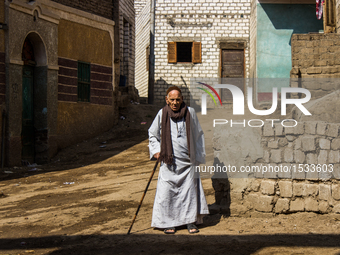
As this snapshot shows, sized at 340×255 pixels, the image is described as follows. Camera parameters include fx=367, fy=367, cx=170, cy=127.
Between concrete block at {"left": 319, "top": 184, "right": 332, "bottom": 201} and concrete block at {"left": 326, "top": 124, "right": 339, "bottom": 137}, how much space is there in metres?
0.64

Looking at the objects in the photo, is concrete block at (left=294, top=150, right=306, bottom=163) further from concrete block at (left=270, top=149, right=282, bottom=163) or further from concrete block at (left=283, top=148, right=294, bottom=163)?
concrete block at (left=270, top=149, right=282, bottom=163)

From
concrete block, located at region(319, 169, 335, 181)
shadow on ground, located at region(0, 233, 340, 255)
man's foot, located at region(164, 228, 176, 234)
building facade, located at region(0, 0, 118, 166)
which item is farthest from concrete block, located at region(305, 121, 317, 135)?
building facade, located at region(0, 0, 118, 166)

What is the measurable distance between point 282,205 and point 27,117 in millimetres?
7738

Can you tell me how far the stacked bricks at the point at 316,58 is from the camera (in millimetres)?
9719

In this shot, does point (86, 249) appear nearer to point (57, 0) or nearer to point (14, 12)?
point (14, 12)

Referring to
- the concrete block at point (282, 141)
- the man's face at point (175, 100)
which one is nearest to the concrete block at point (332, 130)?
the concrete block at point (282, 141)

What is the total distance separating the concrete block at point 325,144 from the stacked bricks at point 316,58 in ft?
18.4

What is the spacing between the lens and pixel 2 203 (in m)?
6.02

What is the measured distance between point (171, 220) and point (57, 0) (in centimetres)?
880

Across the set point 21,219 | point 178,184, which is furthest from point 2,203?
point 178,184

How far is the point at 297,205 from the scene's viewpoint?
4.65 metres

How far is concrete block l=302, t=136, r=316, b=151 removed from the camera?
15.1 feet

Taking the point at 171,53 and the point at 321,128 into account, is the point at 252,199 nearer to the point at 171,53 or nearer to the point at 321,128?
the point at 321,128

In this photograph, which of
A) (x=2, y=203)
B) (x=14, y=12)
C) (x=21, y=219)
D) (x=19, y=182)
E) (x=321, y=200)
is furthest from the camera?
(x=14, y=12)
